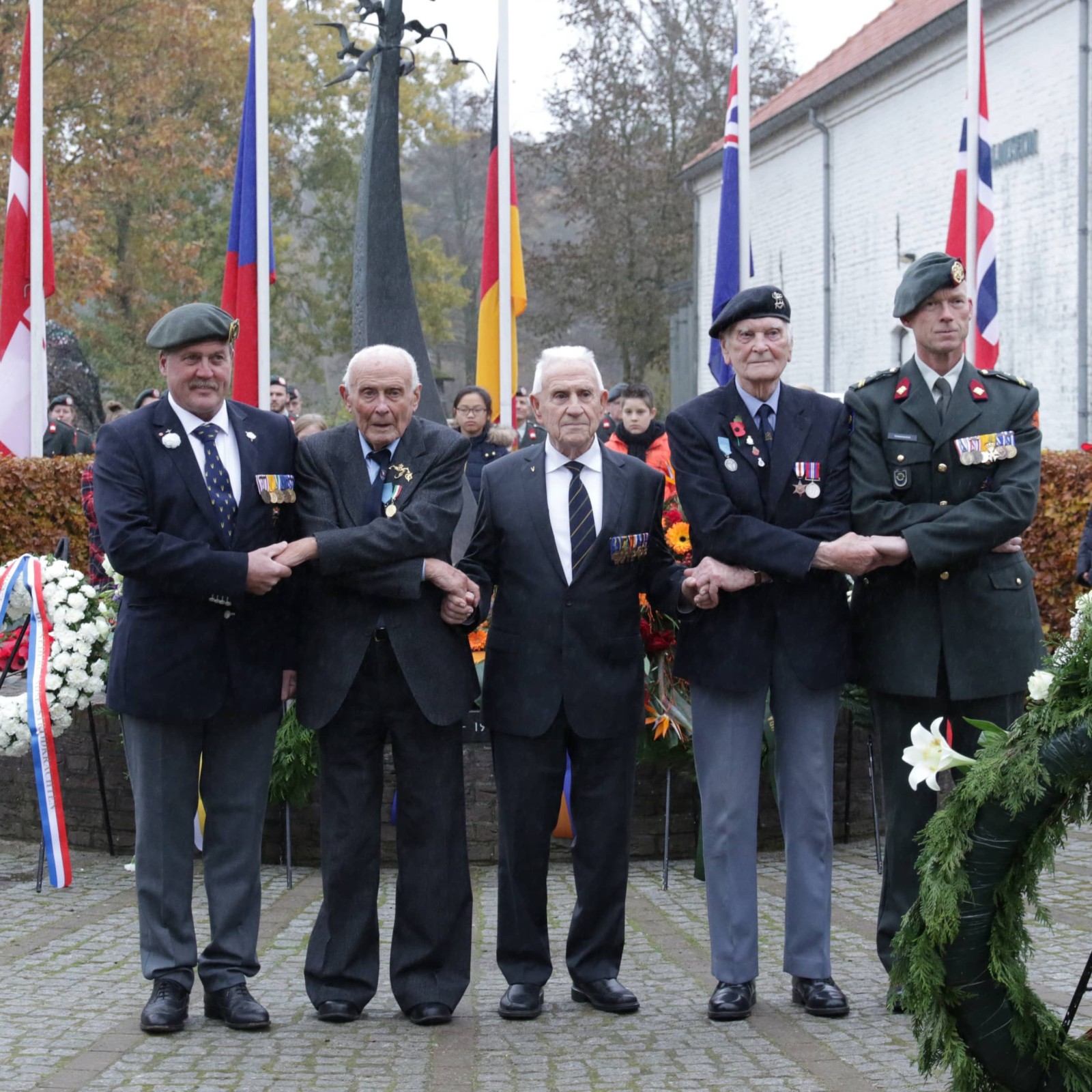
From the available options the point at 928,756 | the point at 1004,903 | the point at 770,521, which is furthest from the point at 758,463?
the point at 1004,903

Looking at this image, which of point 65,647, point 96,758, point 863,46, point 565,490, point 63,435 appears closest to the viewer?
point 565,490

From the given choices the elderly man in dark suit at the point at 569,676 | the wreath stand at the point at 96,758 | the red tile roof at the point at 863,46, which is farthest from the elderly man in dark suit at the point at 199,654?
the red tile roof at the point at 863,46

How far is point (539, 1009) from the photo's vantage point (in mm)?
4742

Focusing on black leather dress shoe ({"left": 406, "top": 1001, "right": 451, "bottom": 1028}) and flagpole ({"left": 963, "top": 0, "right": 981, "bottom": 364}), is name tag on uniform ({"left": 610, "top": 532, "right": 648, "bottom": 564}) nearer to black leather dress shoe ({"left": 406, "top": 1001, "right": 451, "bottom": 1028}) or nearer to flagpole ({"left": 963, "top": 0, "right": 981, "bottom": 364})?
black leather dress shoe ({"left": 406, "top": 1001, "right": 451, "bottom": 1028})

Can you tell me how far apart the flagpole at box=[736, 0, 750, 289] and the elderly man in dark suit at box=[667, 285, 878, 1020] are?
616 cm

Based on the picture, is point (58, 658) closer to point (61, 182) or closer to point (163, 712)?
point (163, 712)

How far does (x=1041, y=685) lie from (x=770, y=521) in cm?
127

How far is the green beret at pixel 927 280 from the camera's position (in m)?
4.57

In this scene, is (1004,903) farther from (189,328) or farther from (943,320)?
(189,328)

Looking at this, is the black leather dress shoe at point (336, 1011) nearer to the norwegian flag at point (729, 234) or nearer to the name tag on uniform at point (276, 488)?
the name tag on uniform at point (276, 488)

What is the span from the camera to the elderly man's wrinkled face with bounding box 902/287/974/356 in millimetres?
4609

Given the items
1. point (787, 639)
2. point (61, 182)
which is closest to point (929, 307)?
point (787, 639)

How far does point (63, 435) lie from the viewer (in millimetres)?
16266

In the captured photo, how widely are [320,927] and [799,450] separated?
2.07 meters
